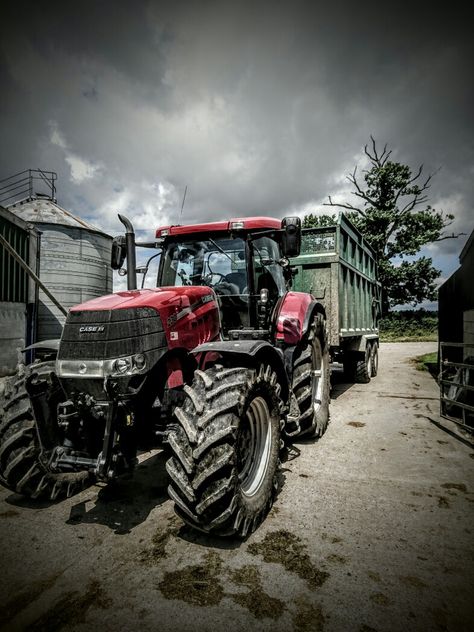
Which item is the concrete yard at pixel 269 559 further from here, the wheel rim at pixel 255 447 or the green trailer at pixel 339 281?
the green trailer at pixel 339 281

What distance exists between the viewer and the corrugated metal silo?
9305 mm

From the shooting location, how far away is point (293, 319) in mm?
4012

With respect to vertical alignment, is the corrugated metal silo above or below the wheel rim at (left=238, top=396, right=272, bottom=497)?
above

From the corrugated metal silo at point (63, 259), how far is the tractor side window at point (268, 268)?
705 centimetres

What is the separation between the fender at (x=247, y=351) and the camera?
8.51 feet

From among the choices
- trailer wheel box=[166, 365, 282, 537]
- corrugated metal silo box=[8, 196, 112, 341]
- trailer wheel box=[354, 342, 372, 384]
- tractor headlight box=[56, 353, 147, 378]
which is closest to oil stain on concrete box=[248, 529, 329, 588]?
trailer wheel box=[166, 365, 282, 537]

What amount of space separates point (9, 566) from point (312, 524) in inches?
78.1

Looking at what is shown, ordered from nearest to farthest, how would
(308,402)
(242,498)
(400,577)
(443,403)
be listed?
(400,577)
(242,498)
(308,402)
(443,403)

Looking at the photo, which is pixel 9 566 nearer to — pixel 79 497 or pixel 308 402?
pixel 79 497

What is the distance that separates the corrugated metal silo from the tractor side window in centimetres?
705

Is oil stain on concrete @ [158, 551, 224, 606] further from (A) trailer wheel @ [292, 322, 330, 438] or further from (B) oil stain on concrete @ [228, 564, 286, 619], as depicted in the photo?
(A) trailer wheel @ [292, 322, 330, 438]

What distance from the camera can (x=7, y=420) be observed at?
2713mm

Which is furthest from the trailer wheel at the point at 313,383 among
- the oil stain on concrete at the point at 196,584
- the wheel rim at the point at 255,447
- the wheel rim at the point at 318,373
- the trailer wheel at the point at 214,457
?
the oil stain on concrete at the point at 196,584

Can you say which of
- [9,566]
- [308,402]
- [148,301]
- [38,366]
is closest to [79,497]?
[9,566]
